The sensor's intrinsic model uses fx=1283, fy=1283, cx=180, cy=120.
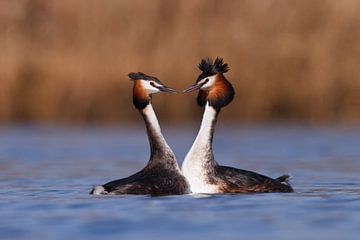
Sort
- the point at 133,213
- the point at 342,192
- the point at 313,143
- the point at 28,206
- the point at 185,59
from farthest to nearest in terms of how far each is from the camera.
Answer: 1. the point at 185,59
2. the point at 313,143
3. the point at 342,192
4. the point at 28,206
5. the point at 133,213

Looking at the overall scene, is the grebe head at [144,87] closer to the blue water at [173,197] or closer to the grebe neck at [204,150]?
the grebe neck at [204,150]

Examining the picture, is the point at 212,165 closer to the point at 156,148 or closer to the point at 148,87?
the point at 156,148

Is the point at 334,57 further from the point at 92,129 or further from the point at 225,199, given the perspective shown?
the point at 225,199

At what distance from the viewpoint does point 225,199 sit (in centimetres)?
1067

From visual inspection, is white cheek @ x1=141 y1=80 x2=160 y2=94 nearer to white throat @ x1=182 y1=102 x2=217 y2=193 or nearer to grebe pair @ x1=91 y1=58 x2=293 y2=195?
grebe pair @ x1=91 y1=58 x2=293 y2=195

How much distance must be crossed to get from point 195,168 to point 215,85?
79cm

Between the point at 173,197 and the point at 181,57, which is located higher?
the point at 181,57

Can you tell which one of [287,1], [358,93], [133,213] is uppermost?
[287,1]

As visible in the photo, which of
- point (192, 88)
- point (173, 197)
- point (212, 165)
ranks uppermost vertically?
point (192, 88)

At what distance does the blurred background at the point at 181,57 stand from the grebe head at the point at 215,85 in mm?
7970

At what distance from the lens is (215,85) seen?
11.4 meters

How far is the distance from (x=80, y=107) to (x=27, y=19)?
1.78m

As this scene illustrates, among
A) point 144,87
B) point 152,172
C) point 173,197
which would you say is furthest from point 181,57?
point 173,197

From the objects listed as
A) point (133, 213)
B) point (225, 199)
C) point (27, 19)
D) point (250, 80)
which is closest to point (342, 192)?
point (225, 199)
